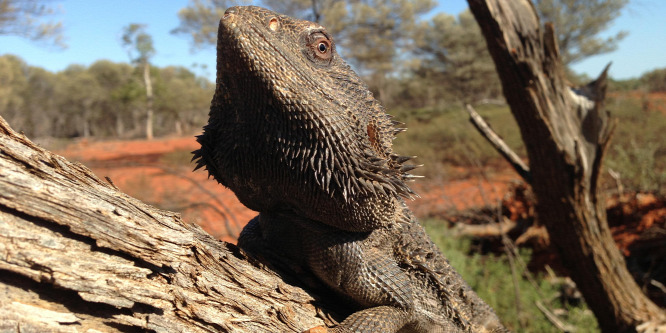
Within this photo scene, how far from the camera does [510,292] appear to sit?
7.00 m

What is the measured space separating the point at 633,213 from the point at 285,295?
29.1 feet

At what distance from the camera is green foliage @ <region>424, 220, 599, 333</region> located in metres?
6.29

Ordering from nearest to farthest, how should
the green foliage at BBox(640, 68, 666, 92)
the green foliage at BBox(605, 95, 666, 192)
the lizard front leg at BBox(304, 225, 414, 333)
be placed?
the lizard front leg at BBox(304, 225, 414, 333) → the green foliage at BBox(605, 95, 666, 192) → the green foliage at BBox(640, 68, 666, 92)

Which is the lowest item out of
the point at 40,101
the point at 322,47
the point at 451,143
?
the point at 40,101

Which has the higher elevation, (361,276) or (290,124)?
(290,124)

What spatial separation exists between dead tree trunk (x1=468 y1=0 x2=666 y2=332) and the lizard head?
2.51 metres

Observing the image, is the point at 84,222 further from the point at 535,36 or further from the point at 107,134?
the point at 107,134

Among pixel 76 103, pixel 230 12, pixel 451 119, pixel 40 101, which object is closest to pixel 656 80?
pixel 451 119

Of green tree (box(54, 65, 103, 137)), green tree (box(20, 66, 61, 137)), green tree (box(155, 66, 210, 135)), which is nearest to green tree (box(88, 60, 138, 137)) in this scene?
green tree (box(54, 65, 103, 137))

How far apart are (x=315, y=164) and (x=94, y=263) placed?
0.95 meters

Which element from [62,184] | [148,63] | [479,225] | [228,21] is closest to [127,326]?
[62,184]

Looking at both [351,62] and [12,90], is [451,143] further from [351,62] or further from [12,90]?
[12,90]

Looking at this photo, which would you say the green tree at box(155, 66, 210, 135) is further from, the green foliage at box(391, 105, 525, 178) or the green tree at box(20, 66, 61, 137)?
the green foliage at box(391, 105, 525, 178)

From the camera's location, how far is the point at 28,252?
52.4 inches
